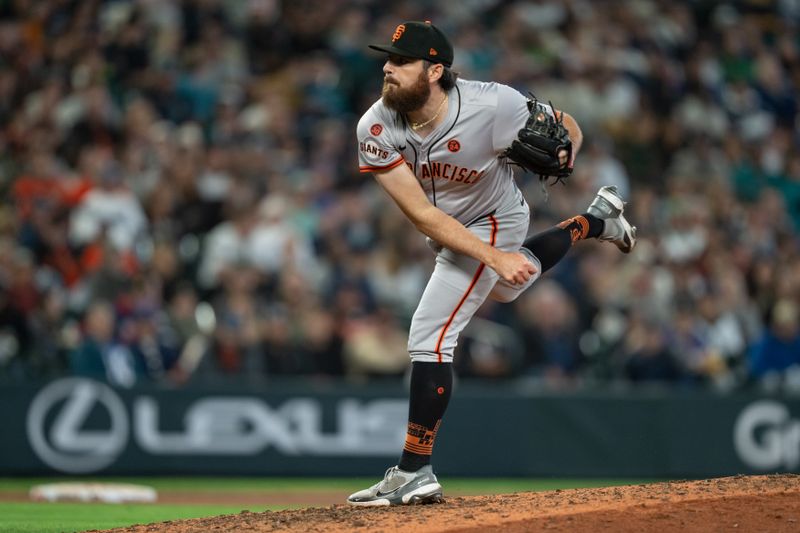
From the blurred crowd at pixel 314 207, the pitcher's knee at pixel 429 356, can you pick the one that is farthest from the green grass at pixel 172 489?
the pitcher's knee at pixel 429 356

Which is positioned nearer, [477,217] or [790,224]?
[477,217]

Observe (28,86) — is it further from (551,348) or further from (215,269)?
(551,348)

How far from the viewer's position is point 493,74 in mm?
14406

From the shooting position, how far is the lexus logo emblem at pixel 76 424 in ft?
35.9

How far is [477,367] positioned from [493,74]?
408 centimetres

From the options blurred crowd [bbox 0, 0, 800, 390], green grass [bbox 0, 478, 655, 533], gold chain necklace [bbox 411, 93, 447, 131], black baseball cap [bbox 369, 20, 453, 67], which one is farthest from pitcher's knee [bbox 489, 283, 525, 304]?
blurred crowd [bbox 0, 0, 800, 390]

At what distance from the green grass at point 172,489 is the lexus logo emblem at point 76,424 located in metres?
0.21

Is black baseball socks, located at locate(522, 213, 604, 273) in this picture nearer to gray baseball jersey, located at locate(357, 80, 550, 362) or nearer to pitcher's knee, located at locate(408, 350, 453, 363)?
gray baseball jersey, located at locate(357, 80, 550, 362)

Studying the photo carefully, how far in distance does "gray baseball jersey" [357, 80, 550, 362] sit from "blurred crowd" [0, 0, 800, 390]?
17.6 feet

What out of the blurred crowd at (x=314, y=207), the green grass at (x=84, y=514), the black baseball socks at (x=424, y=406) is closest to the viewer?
the black baseball socks at (x=424, y=406)

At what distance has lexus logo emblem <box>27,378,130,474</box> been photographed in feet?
35.9

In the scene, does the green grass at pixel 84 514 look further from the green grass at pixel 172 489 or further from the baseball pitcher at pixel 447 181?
the baseball pitcher at pixel 447 181

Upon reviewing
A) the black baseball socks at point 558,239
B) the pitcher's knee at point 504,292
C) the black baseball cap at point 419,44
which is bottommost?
the pitcher's knee at point 504,292

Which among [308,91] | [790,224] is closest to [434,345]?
[308,91]
